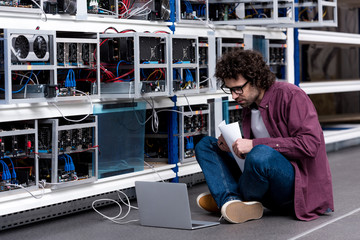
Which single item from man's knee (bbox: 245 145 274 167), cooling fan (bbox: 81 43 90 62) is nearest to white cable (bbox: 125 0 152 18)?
cooling fan (bbox: 81 43 90 62)

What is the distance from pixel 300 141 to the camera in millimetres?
2953

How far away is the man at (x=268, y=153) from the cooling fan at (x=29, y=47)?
0.87 metres

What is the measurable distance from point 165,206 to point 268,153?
0.56 metres

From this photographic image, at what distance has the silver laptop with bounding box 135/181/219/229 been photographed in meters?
2.97

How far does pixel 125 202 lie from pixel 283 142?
128cm

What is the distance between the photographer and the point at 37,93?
3146 mm

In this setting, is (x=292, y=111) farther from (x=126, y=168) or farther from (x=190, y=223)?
(x=126, y=168)

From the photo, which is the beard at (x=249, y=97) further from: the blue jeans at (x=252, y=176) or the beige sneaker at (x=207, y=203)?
the beige sneaker at (x=207, y=203)

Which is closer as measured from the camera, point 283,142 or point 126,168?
point 283,142

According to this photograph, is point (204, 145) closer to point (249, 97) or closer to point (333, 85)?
point (249, 97)

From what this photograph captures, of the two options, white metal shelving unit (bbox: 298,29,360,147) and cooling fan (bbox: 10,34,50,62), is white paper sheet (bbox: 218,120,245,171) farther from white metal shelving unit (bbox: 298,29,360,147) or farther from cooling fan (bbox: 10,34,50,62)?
white metal shelving unit (bbox: 298,29,360,147)

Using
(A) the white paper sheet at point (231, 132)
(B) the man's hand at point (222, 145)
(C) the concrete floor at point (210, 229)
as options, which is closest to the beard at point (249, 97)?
(A) the white paper sheet at point (231, 132)

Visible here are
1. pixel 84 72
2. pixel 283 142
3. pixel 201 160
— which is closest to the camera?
pixel 283 142

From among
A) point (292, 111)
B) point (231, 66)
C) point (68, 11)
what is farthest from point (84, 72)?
point (292, 111)
